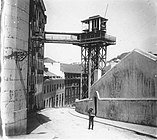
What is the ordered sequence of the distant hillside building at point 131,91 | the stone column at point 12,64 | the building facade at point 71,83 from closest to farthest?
the stone column at point 12,64
the distant hillside building at point 131,91
the building facade at point 71,83

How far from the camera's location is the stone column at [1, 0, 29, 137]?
7.11 m

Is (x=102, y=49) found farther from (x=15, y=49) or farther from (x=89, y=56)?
(x=15, y=49)

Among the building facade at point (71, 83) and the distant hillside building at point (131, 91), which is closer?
the distant hillside building at point (131, 91)

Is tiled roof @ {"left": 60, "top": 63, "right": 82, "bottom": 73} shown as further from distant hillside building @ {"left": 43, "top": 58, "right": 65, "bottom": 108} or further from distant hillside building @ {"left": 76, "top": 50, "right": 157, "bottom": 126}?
distant hillside building @ {"left": 76, "top": 50, "right": 157, "bottom": 126}

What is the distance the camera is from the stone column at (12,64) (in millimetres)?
7105

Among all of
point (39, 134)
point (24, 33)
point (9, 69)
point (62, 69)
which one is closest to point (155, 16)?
point (24, 33)

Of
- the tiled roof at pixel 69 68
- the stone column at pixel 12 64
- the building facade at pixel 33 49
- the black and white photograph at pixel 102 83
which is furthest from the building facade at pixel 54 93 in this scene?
the stone column at pixel 12 64

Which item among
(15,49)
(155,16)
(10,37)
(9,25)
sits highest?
(155,16)

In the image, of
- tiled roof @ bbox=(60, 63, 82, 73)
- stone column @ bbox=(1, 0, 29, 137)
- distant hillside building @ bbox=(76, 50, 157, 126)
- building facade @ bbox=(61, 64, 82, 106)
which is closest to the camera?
stone column @ bbox=(1, 0, 29, 137)

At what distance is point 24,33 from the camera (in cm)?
802

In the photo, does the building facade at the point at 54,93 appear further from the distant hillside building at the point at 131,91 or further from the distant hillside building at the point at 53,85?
the distant hillside building at the point at 131,91

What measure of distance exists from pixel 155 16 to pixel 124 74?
380 centimetres

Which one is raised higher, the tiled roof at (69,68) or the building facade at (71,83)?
the tiled roof at (69,68)

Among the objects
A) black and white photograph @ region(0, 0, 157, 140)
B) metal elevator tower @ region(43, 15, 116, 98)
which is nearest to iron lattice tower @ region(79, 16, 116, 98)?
metal elevator tower @ region(43, 15, 116, 98)
